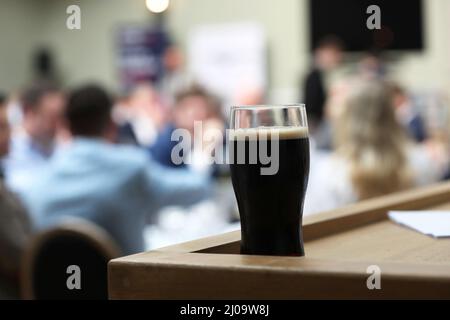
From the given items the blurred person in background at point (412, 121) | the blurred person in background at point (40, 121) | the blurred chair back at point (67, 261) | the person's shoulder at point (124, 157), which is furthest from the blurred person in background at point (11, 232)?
the blurred person in background at point (412, 121)

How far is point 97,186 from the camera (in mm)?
3014

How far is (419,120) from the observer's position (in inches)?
257

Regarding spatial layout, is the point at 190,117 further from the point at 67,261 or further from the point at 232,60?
the point at 232,60

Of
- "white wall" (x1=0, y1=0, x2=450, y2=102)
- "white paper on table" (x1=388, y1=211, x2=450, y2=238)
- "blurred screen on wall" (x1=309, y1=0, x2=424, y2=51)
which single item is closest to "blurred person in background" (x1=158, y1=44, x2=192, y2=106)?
"white wall" (x1=0, y1=0, x2=450, y2=102)

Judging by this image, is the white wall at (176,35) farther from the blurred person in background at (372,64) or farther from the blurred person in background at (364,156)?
the blurred person in background at (364,156)

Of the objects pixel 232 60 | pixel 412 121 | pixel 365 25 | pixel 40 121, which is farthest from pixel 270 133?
pixel 232 60

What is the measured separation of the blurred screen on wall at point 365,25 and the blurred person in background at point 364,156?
643 centimetres

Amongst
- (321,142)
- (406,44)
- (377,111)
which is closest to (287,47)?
(406,44)

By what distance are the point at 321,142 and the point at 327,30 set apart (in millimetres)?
4586

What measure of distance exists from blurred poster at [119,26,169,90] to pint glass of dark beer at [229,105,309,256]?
10.3 m

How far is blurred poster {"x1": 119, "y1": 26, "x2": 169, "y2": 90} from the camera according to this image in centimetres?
1109

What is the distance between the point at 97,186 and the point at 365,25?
7200mm

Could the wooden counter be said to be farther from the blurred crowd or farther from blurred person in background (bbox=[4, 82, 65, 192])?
blurred person in background (bbox=[4, 82, 65, 192])

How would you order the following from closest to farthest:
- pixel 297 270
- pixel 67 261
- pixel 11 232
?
pixel 297 270 < pixel 67 261 < pixel 11 232
